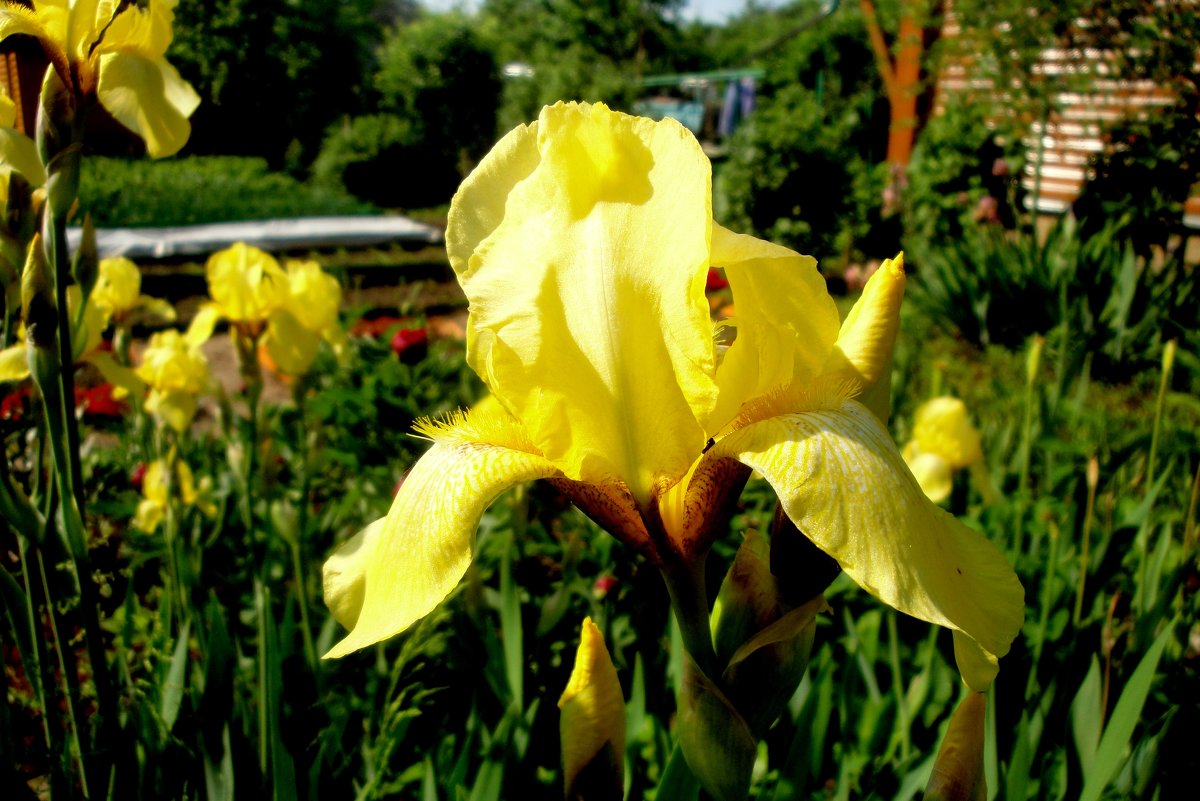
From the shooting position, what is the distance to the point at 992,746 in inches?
43.4

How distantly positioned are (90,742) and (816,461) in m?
1.11

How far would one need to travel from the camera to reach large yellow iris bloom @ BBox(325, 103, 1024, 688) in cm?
68

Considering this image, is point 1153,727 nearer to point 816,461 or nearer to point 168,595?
point 816,461

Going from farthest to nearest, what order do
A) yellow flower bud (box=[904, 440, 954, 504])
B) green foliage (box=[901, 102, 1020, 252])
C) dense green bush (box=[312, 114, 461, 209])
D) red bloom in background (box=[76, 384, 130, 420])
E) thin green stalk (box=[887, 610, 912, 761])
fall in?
dense green bush (box=[312, 114, 461, 209]) → green foliage (box=[901, 102, 1020, 252]) → red bloom in background (box=[76, 384, 130, 420]) → yellow flower bud (box=[904, 440, 954, 504]) → thin green stalk (box=[887, 610, 912, 761])

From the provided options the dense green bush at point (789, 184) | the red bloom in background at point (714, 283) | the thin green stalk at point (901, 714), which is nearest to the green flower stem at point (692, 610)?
the thin green stalk at point (901, 714)

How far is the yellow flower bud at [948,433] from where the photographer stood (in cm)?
186

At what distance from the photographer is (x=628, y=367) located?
718mm

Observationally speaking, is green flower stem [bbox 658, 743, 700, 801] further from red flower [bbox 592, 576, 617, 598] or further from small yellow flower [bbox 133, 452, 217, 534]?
small yellow flower [bbox 133, 452, 217, 534]

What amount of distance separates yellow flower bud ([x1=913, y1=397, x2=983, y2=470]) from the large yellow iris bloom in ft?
3.91

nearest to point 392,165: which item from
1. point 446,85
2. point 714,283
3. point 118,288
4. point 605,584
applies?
point 446,85

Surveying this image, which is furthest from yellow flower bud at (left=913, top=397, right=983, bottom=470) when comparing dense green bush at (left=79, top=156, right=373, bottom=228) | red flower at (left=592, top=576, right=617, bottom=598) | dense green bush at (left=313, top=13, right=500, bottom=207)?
dense green bush at (left=313, top=13, right=500, bottom=207)

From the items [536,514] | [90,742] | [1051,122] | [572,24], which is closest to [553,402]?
[90,742]

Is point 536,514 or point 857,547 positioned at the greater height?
point 857,547

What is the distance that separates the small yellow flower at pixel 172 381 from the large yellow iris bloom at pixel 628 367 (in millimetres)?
1417
